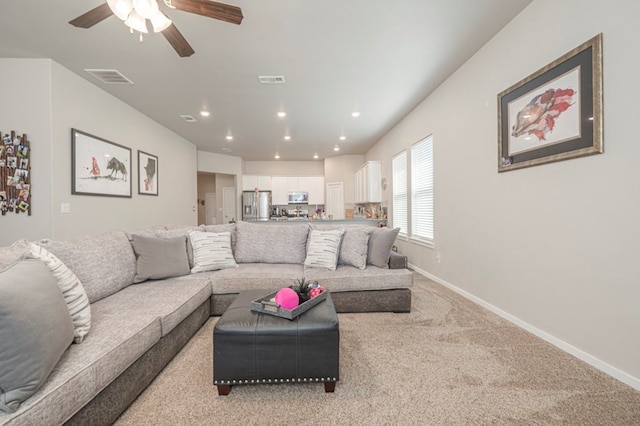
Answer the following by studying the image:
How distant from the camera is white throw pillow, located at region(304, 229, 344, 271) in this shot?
3024mm

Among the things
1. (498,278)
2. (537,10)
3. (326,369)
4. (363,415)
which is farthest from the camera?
(498,278)

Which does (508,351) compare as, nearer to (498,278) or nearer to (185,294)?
(498,278)

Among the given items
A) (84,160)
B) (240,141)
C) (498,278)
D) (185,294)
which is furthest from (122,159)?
(498,278)

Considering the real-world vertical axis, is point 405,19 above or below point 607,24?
above

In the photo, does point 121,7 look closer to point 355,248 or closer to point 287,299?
point 287,299

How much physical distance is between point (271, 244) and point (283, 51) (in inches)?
83.1

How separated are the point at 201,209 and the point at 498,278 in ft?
30.9

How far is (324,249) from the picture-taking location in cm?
308

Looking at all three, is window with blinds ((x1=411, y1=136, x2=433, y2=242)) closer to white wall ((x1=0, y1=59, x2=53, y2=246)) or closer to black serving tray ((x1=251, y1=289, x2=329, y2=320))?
black serving tray ((x1=251, y1=289, x2=329, y2=320))

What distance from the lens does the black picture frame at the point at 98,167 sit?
3.46 meters

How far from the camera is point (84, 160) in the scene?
11.8 feet

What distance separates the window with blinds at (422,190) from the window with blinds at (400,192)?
271 millimetres

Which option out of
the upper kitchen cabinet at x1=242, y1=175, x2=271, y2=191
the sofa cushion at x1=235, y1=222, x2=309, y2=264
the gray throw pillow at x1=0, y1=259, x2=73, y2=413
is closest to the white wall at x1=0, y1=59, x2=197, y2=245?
the sofa cushion at x1=235, y1=222, x2=309, y2=264

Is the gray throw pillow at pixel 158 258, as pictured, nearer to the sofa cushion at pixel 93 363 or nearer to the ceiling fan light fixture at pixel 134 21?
the sofa cushion at pixel 93 363
